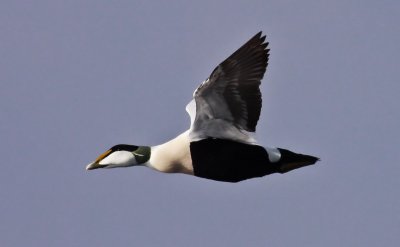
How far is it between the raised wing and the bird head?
1589 mm

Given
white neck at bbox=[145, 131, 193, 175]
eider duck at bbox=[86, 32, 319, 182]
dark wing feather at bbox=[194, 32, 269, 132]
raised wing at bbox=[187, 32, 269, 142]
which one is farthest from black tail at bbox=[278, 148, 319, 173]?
white neck at bbox=[145, 131, 193, 175]

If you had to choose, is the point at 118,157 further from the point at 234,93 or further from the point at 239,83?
the point at 239,83

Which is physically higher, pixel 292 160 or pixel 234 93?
pixel 234 93

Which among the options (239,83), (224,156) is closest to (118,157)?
(224,156)

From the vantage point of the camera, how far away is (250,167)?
2328cm

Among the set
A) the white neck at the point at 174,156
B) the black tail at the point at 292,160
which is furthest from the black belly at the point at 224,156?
the black tail at the point at 292,160

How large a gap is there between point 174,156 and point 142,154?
0.84 meters

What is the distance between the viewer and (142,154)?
24000 millimetres

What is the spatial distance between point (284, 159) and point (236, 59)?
2.34m

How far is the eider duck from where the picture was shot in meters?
22.5

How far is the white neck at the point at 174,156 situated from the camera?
920 inches

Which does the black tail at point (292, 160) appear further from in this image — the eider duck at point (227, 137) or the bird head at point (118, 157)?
the bird head at point (118, 157)

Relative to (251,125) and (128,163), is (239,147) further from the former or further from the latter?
(128,163)

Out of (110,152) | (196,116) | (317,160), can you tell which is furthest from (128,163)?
(317,160)
